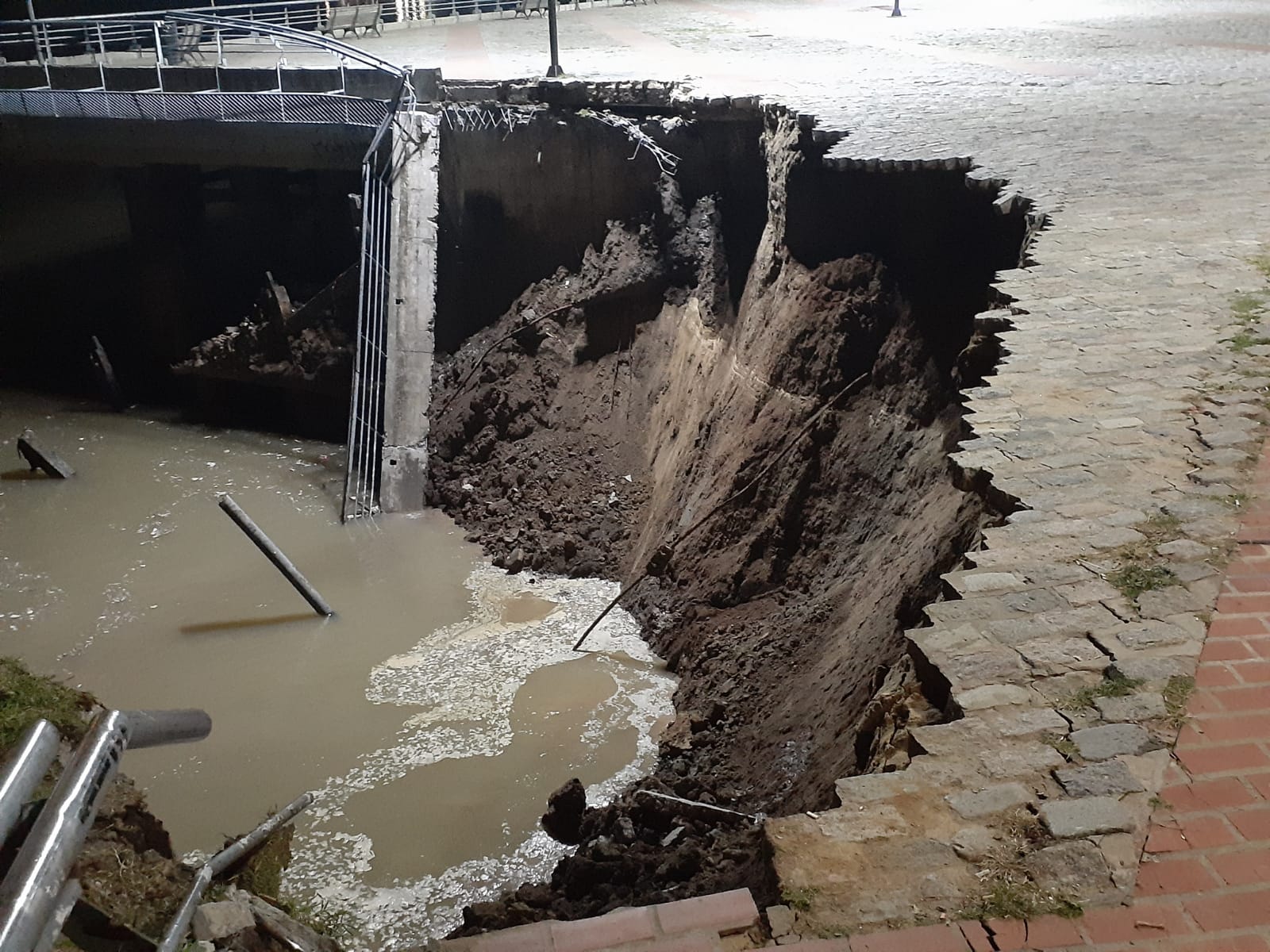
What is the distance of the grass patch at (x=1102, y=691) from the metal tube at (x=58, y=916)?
2.61m

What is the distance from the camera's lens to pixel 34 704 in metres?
3.87

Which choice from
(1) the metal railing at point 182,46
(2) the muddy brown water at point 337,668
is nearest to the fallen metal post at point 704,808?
(2) the muddy brown water at point 337,668

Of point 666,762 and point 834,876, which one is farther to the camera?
point 666,762

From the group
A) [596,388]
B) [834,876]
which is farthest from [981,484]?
[596,388]

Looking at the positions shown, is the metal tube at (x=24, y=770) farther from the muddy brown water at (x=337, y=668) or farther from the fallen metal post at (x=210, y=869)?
the muddy brown water at (x=337, y=668)

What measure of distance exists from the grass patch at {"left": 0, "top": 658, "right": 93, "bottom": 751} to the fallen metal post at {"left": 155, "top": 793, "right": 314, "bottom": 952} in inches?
25.4

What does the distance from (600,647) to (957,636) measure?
250 inches

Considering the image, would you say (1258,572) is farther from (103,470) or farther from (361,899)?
(103,470)

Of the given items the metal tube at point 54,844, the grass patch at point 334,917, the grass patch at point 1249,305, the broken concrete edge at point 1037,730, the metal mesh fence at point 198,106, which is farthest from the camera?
the metal mesh fence at point 198,106

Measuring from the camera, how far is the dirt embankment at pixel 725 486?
6.15 metres

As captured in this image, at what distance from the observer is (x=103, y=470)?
14469 millimetres

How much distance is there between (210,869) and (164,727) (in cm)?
62

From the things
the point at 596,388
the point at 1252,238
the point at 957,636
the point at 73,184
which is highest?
the point at 1252,238

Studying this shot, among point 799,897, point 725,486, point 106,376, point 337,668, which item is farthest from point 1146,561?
point 106,376
